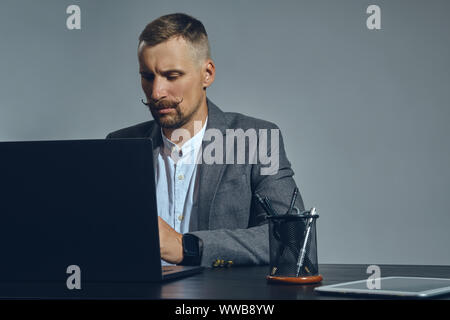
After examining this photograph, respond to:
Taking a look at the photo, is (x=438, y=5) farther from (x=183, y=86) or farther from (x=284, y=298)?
(x=284, y=298)

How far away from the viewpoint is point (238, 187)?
1.88 meters

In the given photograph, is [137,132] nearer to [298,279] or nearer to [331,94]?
[331,94]

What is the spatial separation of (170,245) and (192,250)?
84mm

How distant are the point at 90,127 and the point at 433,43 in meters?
1.80

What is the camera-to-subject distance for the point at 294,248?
3.16 feet

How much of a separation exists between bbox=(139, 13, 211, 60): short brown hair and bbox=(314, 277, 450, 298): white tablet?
1265mm

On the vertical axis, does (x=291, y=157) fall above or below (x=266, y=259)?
above

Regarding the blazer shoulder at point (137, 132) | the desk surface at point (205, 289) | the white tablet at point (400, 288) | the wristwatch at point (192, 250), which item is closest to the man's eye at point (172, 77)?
the blazer shoulder at point (137, 132)

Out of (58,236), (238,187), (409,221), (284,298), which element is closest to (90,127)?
(238,187)

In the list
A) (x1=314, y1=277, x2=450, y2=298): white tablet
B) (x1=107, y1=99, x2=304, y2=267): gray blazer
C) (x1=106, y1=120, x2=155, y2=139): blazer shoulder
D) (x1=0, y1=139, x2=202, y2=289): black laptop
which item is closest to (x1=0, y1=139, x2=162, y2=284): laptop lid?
(x1=0, y1=139, x2=202, y2=289): black laptop

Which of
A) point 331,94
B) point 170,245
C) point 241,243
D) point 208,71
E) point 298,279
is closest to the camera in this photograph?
point 298,279

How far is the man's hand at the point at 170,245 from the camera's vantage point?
4.10 ft

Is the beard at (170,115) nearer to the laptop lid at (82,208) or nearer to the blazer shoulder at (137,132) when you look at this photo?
the blazer shoulder at (137,132)

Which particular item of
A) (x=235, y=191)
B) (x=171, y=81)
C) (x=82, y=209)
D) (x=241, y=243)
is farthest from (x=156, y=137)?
(x=82, y=209)
